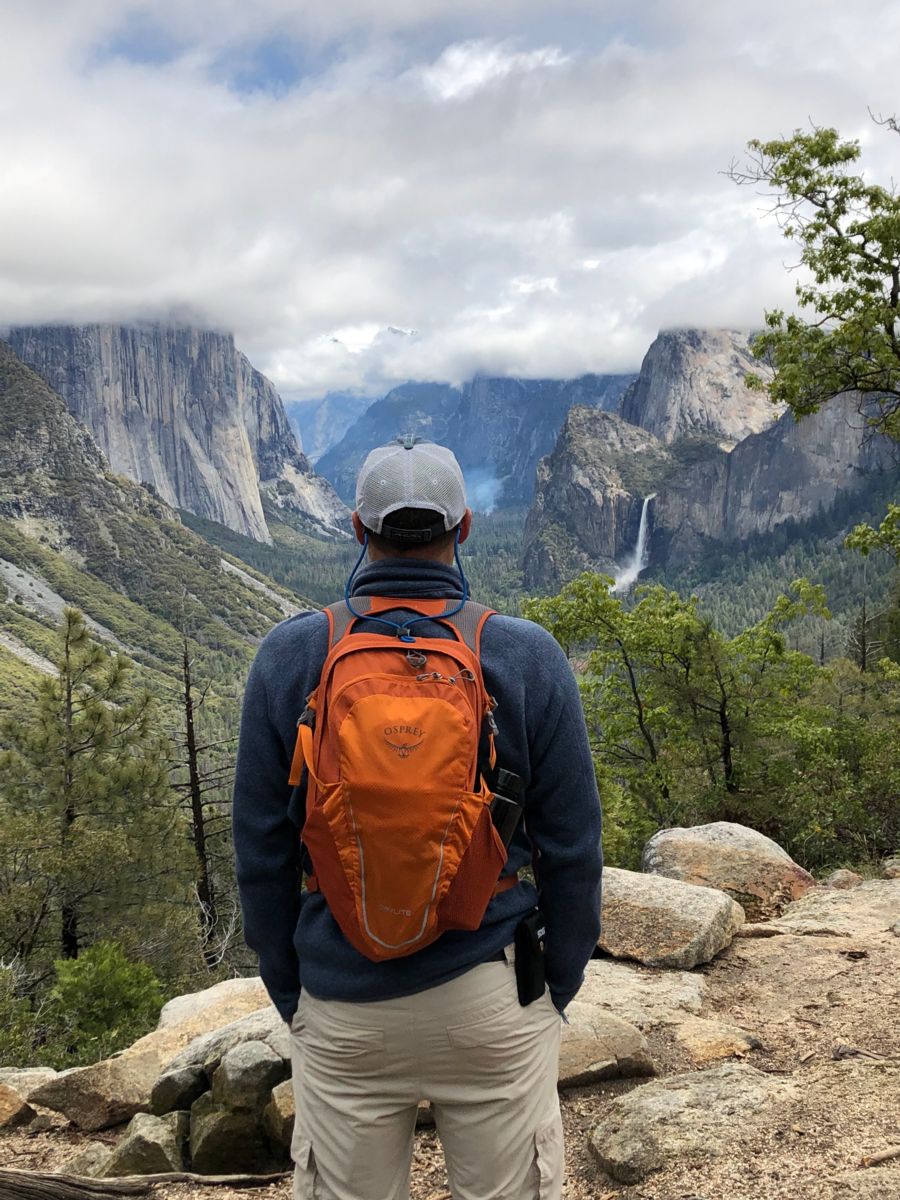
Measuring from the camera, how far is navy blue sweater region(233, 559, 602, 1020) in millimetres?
2525

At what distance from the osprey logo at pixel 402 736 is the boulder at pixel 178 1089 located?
418 cm

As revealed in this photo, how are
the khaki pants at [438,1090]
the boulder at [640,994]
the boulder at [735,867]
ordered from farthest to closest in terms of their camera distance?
the boulder at [735,867], the boulder at [640,994], the khaki pants at [438,1090]

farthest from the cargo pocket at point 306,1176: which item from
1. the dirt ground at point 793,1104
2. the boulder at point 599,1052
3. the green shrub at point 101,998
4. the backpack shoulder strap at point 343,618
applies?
the green shrub at point 101,998

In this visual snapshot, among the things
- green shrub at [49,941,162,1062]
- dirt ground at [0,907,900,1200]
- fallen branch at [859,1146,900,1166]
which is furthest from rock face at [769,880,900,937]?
green shrub at [49,941,162,1062]

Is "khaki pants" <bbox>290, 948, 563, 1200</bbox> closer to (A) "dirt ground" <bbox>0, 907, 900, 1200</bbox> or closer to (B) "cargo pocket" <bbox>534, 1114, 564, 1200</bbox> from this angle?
(B) "cargo pocket" <bbox>534, 1114, 564, 1200</bbox>

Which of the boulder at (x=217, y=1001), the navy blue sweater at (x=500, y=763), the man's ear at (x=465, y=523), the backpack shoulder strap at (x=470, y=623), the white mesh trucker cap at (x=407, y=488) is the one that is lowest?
the boulder at (x=217, y=1001)

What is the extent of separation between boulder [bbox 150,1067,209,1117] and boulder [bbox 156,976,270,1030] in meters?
1.44

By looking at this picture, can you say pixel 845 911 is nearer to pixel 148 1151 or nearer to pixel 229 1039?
pixel 229 1039

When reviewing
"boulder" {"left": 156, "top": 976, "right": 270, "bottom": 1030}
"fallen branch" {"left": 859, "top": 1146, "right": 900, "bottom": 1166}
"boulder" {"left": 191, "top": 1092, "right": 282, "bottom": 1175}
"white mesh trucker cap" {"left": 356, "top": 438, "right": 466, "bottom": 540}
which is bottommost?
"boulder" {"left": 156, "top": 976, "right": 270, "bottom": 1030}

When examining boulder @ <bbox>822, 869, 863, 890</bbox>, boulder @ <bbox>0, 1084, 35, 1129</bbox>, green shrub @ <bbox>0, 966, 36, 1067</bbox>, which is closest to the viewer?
boulder @ <bbox>0, 1084, 35, 1129</bbox>

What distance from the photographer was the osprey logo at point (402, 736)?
230cm

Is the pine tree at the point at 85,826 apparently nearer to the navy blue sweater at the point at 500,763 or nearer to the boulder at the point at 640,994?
the boulder at the point at 640,994


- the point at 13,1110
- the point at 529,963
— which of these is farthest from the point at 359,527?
the point at 13,1110

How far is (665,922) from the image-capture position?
7.57m
